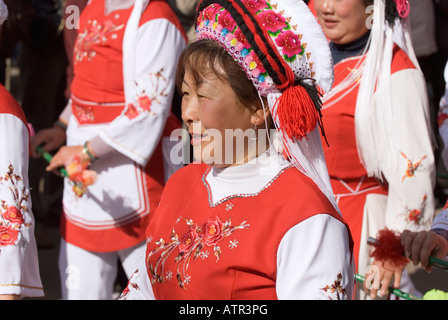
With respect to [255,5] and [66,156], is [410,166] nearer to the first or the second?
[255,5]

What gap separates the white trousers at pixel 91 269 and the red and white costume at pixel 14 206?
3.49ft

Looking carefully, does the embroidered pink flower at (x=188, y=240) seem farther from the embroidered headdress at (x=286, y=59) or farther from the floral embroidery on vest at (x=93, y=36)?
the floral embroidery on vest at (x=93, y=36)

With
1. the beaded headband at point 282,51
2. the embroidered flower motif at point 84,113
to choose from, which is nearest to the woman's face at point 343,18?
the embroidered flower motif at point 84,113

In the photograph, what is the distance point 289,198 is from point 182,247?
1.05ft

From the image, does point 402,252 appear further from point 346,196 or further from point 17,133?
point 17,133

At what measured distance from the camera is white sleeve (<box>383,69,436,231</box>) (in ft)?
10.0

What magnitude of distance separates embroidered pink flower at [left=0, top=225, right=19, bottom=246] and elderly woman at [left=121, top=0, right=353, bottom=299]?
1.68ft

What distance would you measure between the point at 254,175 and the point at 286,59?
0.31 m

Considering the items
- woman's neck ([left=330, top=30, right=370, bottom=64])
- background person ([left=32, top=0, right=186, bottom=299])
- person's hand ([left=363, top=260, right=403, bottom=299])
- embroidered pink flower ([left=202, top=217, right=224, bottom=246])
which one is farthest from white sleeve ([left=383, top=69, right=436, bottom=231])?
embroidered pink flower ([left=202, top=217, right=224, bottom=246])

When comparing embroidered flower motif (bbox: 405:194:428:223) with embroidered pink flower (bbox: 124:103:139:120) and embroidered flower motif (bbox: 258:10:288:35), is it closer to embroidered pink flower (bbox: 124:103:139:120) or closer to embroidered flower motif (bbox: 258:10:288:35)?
embroidered pink flower (bbox: 124:103:139:120)

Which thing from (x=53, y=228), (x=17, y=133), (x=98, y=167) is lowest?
(x=53, y=228)

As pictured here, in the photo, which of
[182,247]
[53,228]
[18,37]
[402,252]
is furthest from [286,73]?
[53,228]

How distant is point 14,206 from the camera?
7.95 feet

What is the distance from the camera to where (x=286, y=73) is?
1.96 meters
